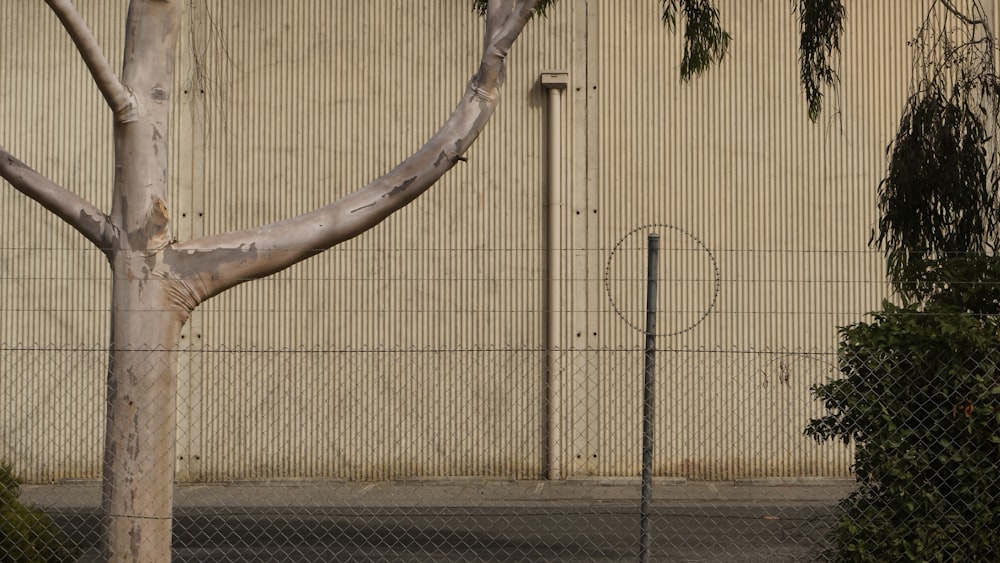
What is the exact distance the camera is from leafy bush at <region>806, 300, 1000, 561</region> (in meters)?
6.90

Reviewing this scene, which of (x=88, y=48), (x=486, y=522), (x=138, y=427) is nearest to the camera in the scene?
(x=88, y=48)

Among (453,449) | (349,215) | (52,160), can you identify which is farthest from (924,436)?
(52,160)

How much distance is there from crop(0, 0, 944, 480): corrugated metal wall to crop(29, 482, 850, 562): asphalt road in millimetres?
791

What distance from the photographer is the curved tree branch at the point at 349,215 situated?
22.6 feet

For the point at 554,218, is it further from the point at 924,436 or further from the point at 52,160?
the point at 924,436

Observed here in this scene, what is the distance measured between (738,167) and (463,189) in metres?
3.29

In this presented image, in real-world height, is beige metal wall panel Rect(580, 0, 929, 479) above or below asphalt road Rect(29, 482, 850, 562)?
above

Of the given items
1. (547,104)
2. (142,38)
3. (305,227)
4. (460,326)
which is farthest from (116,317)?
(547,104)

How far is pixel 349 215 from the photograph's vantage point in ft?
23.0

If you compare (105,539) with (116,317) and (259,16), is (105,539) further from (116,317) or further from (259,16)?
(259,16)

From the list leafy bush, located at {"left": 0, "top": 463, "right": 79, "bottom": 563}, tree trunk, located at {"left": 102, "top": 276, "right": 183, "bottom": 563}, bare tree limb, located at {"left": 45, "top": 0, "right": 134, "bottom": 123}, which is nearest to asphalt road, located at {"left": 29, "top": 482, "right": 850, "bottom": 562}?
leafy bush, located at {"left": 0, "top": 463, "right": 79, "bottom": 563}

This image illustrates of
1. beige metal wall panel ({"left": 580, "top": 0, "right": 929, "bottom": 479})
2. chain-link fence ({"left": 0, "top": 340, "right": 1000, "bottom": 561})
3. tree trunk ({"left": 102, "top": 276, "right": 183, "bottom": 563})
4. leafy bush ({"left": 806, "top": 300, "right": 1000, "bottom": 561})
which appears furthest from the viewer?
beige metal wall panel ({"left": 580, "top": 0, "right": 929, "bottom": 479})

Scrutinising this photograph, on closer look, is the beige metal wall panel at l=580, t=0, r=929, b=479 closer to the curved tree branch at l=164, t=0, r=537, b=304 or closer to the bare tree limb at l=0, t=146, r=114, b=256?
the curved tree branch at l=164, t=0, r=537, b=304

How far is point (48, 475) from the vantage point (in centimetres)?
1345
